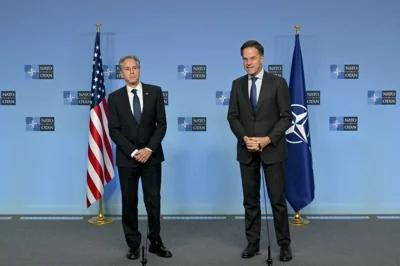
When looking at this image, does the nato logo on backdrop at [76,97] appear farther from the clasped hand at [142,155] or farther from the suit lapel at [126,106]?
the clasped hand at [142,155]

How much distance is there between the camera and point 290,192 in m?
4.61

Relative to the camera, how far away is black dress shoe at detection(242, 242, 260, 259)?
11.9 feet

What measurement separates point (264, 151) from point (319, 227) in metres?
1.41

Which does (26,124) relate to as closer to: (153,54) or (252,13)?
(153,54)

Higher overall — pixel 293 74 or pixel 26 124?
pixel 293 74

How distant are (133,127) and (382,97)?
2.78 m

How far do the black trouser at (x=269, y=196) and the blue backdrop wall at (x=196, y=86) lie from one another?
1.28 meters

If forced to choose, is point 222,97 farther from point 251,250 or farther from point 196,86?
point 251,250

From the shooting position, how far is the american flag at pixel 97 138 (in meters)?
4.56

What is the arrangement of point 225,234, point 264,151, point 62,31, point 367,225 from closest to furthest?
point 264,151 → point 225,234 → point 367,225 → point 62,31

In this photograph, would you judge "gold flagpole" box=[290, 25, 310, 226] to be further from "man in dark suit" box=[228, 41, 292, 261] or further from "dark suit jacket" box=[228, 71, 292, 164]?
"dark suit jacket" box=[228, 71, 292, 164]

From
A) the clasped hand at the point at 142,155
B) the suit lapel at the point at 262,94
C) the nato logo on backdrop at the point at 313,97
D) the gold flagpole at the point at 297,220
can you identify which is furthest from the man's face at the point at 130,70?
the nato logo on backdrop at the point at 313,97

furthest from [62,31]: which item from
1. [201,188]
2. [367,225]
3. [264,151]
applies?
[367,225]

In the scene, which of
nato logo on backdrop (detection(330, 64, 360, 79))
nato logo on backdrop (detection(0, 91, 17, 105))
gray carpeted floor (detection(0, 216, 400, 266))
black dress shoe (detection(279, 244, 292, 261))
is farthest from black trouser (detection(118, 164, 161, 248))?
nato logo on backdrop (detection(330, 64, 360, 79))
